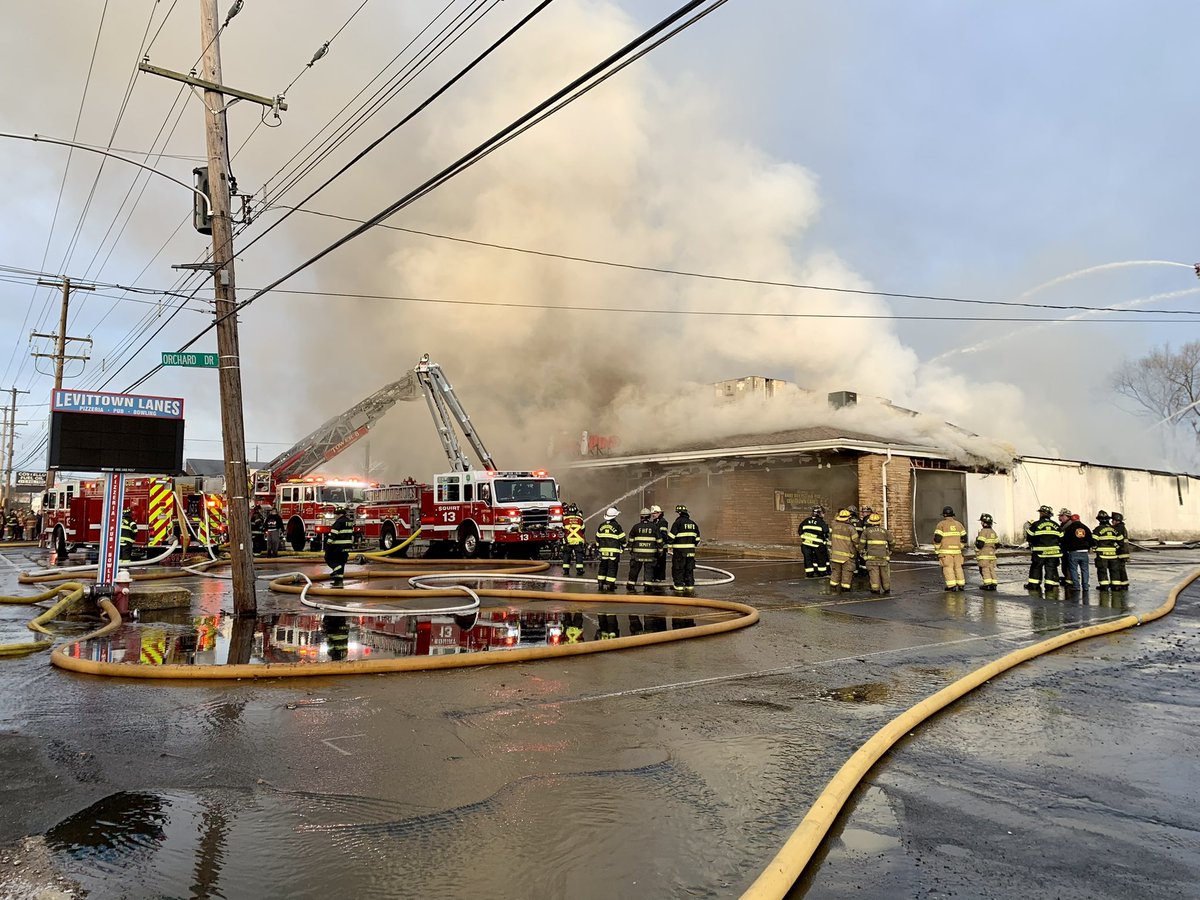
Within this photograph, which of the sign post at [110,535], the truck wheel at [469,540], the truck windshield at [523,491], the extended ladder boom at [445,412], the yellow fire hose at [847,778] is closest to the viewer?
the yellow fire hose at [847,778]

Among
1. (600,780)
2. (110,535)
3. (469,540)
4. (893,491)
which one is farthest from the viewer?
(893,491)

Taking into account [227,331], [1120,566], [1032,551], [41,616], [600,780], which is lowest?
[600,780]

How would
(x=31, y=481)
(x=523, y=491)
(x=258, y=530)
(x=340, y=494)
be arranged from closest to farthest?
(x=523, y=491) < (x=258, y=530) < (x=340, y=494) < (x=31, y=481)

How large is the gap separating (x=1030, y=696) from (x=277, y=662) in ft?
19.2

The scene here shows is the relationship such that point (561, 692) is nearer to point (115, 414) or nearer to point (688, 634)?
point (688, 634)

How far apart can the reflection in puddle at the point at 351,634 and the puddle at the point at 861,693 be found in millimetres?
2385

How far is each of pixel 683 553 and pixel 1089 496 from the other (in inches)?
748

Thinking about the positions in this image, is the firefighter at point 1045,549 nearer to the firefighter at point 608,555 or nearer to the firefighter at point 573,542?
the firefighter at point 608,555

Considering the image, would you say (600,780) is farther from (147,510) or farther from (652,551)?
(147,510)

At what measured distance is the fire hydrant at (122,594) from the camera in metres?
9.27

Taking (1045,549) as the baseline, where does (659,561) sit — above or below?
below

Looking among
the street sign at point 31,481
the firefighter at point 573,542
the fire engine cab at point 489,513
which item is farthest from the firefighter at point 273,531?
the street sign at point 31,481

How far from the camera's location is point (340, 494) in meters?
22.5

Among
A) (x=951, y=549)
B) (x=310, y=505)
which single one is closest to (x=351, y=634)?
(x=951, y=549)
